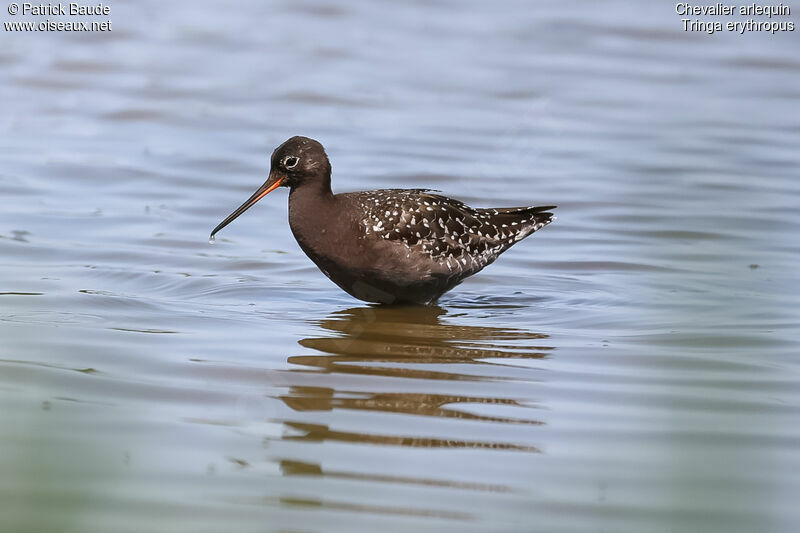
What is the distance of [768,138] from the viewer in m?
12.2

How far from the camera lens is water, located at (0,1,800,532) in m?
4.35

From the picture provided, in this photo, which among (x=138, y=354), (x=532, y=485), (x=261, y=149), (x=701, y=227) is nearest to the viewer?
(x=532, y=485)

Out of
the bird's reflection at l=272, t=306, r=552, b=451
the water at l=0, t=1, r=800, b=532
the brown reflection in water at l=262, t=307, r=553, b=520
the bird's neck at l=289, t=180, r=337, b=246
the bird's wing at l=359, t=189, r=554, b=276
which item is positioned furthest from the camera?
the bird's wing at l=359, t=189, r=554, b=276

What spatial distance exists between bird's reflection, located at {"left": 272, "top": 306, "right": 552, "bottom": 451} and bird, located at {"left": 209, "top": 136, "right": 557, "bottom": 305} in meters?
0.30

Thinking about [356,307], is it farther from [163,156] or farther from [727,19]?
[727,19]

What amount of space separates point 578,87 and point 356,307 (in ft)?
22.3

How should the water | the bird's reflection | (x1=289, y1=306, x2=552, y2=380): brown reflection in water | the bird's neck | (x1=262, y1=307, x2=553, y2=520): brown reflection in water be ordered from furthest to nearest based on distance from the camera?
1. the bird's neck
2. (x1=289, y1=306, x2=552, y2=380): brown reflection in water
3. the bird's reflection
4. (x1=262, y1=307, x2=553, y2=520): brown reflection in water
5. the water

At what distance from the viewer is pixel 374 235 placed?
7.89 m

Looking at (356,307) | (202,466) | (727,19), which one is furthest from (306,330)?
(727,19)

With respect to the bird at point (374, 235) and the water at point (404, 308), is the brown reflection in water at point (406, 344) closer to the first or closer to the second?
the water at point (404, 308)

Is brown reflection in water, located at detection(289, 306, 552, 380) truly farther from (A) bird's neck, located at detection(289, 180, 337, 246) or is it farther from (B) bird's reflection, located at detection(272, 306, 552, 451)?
(A) bird's neck, located at detection(289, 180, 337, 246)

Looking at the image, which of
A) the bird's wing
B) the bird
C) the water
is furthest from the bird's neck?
the water

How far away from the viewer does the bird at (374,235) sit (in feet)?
25.6

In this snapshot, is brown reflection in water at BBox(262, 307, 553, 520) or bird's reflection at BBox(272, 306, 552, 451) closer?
brown reflection in water at BBox(262, 307, 553, 520)
